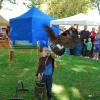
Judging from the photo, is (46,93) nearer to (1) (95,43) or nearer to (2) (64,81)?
(2) (64,81)

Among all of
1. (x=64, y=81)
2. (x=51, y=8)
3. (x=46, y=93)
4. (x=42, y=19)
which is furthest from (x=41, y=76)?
(x=51, y=8)

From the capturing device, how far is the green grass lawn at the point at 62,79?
9.98 metres

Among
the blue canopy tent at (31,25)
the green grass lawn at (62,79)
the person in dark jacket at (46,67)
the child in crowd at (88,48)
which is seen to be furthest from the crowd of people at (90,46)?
the person in dark jacket at (46,67)

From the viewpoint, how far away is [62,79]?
1247 cm

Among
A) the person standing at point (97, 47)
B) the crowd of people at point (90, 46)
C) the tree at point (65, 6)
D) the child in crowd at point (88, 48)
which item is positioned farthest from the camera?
the tree at point (65, 6)

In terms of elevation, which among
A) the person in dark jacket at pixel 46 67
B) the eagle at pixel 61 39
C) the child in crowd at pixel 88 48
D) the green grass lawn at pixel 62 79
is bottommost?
the green grass lawn at pixel 62 79

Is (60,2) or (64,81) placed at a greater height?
(60,2)

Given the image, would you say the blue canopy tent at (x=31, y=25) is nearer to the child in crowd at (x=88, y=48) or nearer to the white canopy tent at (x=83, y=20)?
the white canopy tent at (x=83, y=20)

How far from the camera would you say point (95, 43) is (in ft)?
65.8

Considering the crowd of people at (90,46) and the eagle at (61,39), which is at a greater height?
the eagle at (61,39)

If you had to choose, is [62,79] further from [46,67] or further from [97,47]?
[97,47]

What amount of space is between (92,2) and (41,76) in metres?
50.1

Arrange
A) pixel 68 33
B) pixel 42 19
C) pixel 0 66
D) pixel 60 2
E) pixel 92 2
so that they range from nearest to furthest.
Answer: pixel 68 33, pixel 0 66, pixel 42 19, pixel 92 2, pixel 60 2

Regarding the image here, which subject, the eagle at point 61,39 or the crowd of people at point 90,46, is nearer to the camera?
the eagle at point 61,39
